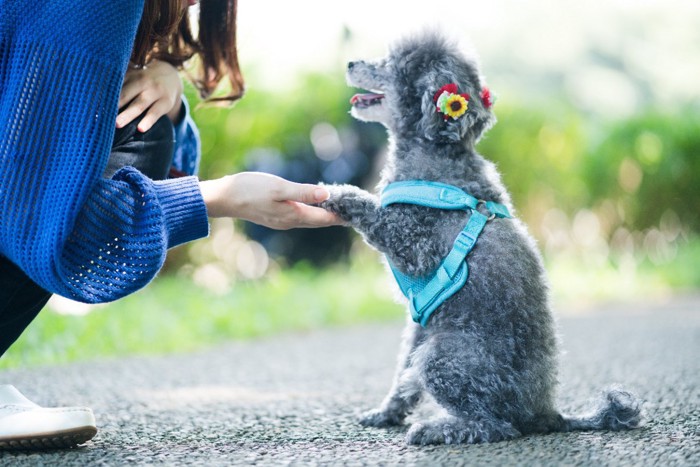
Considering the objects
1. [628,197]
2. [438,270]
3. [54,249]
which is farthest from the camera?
[628,197]

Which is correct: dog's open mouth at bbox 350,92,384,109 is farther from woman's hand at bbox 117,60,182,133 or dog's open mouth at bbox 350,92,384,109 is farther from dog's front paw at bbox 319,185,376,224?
woman's hand at bbox 117,60,182,133

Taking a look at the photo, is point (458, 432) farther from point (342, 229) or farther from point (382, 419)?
point (342, 229)

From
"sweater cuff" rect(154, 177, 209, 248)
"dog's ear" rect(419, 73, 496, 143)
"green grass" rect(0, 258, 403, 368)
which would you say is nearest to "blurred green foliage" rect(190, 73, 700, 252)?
"green grass" rect(0, 258, 403, 368)

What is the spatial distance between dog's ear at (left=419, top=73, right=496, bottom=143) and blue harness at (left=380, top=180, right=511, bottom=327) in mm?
152

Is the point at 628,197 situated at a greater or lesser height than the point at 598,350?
greater

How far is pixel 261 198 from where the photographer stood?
7.22ft

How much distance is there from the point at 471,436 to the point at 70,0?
4.89ft

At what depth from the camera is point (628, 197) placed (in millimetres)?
8656

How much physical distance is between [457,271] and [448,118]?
0.45 m

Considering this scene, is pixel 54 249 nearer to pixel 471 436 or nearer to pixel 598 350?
pixel 471 436

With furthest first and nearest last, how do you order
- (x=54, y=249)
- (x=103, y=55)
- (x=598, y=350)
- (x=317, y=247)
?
(x=317, y=247)
(x=598, y=350)
(x=103, y=55)
(x=54, y=249)

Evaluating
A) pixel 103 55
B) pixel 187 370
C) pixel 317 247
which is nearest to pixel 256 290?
pixel 317 247

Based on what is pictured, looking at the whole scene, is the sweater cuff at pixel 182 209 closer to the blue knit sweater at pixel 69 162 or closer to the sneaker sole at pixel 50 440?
the blue knit sweater at pixel 69 162

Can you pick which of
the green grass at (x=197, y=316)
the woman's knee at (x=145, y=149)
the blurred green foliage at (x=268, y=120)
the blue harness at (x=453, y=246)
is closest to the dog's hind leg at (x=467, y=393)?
the blue harness at (x=453, y=246)
